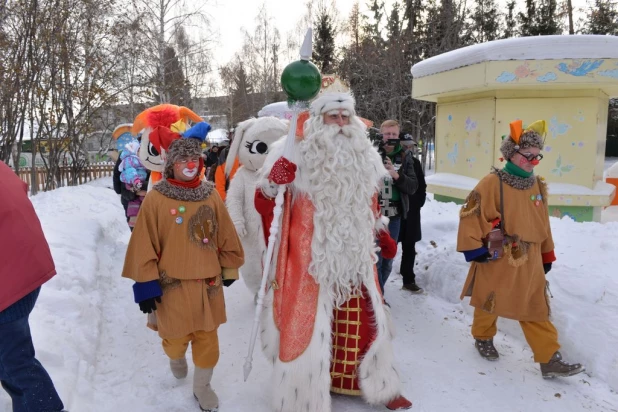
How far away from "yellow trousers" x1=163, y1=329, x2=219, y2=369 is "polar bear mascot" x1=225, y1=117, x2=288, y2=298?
1571 millimetres

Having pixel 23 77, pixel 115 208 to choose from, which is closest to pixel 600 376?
pixel 115 208

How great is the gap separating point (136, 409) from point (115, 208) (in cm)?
803

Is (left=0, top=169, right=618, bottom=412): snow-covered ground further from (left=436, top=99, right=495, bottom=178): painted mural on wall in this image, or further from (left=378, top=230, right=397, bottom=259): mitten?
(left=436, top=99, right=495, bottom=178): painted mural on wall

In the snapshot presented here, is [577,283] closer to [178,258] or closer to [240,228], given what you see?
[240,228]

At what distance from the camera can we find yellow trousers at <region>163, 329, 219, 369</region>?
3.13 m

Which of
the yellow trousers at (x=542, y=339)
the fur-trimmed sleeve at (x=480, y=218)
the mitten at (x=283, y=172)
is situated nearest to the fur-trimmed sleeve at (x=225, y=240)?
the mitten at (x=283, y=172)

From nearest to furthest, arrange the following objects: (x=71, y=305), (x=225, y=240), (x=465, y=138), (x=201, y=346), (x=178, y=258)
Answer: (x=178, y=258)
(x=201, y=346)
(x=225, y=240)
(x=71, y=305)
(x=465, y=138)

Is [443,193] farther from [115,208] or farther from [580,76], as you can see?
[115,208]

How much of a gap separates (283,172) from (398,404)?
1729 millimetres

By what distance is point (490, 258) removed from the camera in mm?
3678

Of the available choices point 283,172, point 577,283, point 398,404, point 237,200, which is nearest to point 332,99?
point 283,172

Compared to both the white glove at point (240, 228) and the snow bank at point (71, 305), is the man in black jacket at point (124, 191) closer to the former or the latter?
the snow bank at point (71, 305)

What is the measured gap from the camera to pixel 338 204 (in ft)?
10.1

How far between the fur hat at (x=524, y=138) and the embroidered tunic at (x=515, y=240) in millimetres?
206
